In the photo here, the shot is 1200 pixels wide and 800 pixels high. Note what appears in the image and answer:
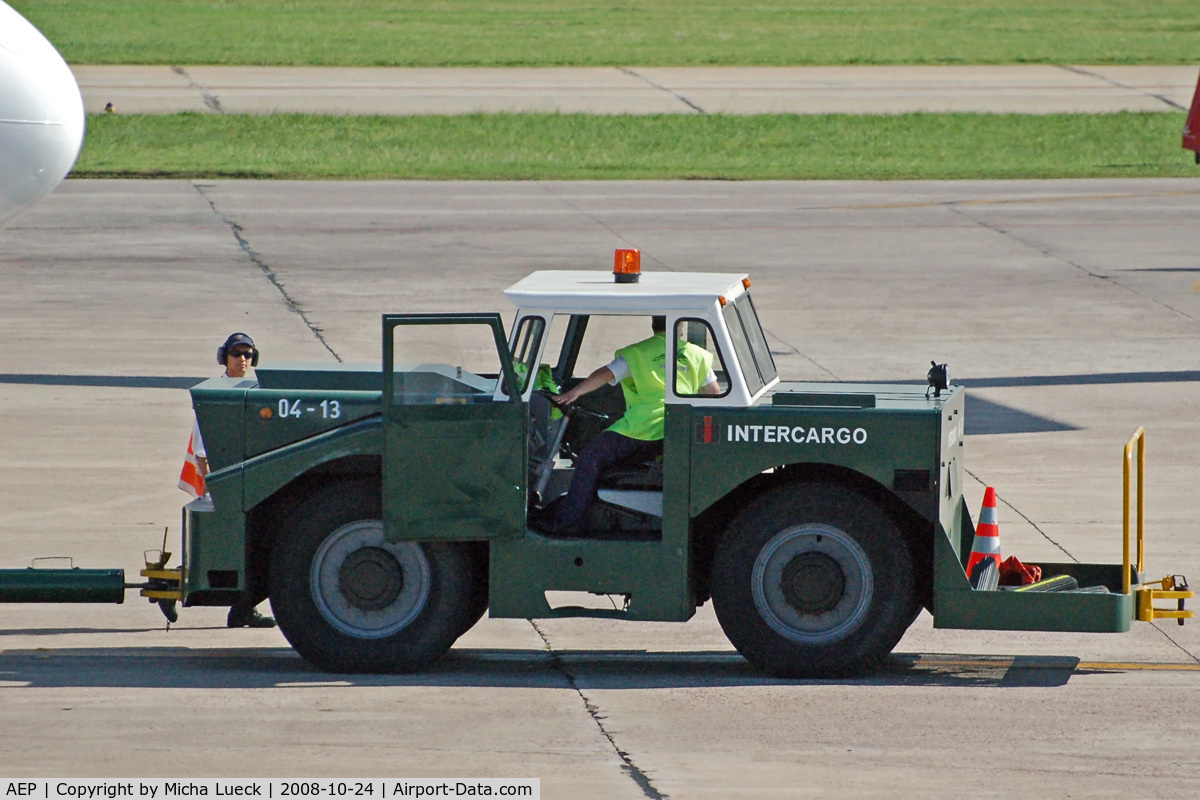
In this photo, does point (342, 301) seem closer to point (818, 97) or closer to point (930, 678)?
point (930, 678)

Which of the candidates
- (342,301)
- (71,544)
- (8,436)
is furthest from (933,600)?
(342,301)

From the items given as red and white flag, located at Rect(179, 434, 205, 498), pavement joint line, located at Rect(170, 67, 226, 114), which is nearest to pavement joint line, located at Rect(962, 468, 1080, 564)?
red and white flag, located at Rect(179, 434, 205, 498)

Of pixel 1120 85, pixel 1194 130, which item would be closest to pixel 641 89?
pixel 1120 85

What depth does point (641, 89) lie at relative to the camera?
178 feet

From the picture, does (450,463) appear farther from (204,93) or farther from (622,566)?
(204,93)

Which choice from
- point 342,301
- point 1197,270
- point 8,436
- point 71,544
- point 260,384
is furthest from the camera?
point 1197,270

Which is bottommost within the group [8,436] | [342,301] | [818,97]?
[8,436]

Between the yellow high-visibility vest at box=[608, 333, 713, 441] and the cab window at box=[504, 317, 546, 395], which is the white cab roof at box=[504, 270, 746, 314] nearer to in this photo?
the cab window at box=[504, 317, 546, 395]

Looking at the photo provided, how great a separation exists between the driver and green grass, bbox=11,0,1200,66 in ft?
165

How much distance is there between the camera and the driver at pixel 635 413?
10.7 meters

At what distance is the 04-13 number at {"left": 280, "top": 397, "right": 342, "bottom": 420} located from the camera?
10.9 m

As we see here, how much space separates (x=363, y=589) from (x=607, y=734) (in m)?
1.89

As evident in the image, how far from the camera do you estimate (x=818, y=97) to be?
52.8 meters

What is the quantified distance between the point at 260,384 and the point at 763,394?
2.98 meters
